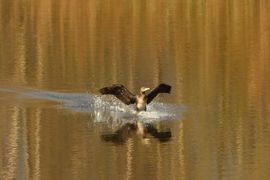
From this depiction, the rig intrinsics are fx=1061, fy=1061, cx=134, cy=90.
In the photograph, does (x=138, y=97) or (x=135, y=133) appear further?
(x=138, y=97)

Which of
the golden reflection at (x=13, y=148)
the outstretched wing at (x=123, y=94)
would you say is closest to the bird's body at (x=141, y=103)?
the outstretched wing at (x=123, y=94)

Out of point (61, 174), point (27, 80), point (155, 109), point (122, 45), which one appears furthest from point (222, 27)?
point (61, 174)

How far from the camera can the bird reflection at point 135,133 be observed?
2050 centimetres

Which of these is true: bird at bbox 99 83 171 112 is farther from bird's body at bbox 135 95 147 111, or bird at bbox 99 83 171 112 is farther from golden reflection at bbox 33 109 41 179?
golden reflection at bbox 33 109 41 179

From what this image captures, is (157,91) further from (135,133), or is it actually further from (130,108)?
(135,133)

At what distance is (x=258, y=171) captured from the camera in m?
17.6

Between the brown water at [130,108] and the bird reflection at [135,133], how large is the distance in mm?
25

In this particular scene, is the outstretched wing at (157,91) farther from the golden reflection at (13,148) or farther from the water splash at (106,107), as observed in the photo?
the golden reflection at (13,148)

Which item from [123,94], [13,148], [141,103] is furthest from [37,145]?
[141,103]

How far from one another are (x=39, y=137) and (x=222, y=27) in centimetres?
2649

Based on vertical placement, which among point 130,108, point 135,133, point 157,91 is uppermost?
point 157,91

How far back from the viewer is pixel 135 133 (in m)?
21.2

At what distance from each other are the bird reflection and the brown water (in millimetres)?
25

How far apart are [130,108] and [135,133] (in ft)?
9.20
